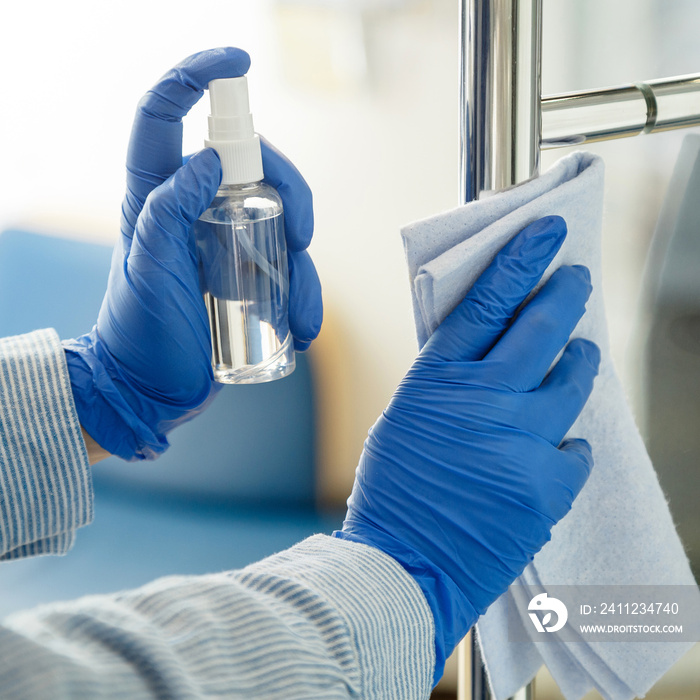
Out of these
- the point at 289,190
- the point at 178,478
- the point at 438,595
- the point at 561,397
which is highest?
the point at 289,190

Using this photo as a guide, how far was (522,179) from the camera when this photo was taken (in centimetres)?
52

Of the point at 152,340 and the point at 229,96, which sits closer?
the point at 229,96

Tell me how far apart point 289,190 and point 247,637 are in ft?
1.37

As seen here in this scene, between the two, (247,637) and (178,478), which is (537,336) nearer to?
(247,637)

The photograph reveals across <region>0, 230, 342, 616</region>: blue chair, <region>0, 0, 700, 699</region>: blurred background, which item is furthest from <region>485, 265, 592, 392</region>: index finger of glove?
<region>0, 230, 342, 616</region>: blue chair

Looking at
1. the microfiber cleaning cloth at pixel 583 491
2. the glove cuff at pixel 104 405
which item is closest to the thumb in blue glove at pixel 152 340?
the glove cuff at pixel 104 405

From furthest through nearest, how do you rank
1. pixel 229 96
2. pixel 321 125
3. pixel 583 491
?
1. pixel 321 125
2. pixel 583 491
3. pixel 229 96

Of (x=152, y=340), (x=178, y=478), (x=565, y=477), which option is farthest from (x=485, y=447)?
(x=178, y=478)

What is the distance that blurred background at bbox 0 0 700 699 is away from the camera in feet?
3.71

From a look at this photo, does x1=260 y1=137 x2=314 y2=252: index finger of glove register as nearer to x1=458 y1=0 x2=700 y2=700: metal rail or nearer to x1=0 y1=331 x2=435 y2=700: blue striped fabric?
x1=458 y1=0 x2=700 y2=700: metal rail

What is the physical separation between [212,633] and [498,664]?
14.2 inches

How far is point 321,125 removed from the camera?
1.19 metres

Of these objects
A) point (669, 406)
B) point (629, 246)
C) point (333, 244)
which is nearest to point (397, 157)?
point (333, 244)

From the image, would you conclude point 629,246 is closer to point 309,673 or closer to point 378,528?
point 378,528
